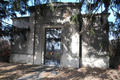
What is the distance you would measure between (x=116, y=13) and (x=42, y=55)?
4965 millimetres

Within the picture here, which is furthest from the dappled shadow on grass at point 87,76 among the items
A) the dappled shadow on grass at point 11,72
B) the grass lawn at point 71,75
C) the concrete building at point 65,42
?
the dappled shadow on grass at point 11,72

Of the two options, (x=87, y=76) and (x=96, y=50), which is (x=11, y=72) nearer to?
(x=87, y=76)

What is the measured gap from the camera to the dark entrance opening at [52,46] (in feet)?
19.9

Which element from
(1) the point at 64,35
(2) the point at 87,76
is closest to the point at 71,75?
(2) the point at 87,76

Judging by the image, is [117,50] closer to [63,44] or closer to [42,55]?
[63,44]

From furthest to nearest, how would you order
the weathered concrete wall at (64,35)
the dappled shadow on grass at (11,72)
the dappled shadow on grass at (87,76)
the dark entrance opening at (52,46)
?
the dark entrance opening at (52,46) < the weathered concrete wall at (64,35) < the dappled shadow on grass at (87,76) < the dappled shadow on grass at (11,72)

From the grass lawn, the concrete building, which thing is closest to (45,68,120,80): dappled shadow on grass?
the grass lawn

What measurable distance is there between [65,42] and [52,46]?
1121 mm

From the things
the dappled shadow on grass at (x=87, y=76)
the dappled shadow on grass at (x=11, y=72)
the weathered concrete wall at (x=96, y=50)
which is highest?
the weathered concrete wall at (x=96, y=50)

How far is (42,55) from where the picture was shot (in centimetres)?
589

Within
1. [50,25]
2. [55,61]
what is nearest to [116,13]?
[50,25]

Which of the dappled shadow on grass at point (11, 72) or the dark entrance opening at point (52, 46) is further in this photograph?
the dark entrance opening at point (52, 46)

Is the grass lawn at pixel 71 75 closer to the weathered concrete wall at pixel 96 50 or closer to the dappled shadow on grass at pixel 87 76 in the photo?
the dappled shadow on grass at pixel 87 76

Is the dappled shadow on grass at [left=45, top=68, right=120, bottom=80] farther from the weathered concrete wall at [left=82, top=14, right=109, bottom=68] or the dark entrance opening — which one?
the dark entrance opening
